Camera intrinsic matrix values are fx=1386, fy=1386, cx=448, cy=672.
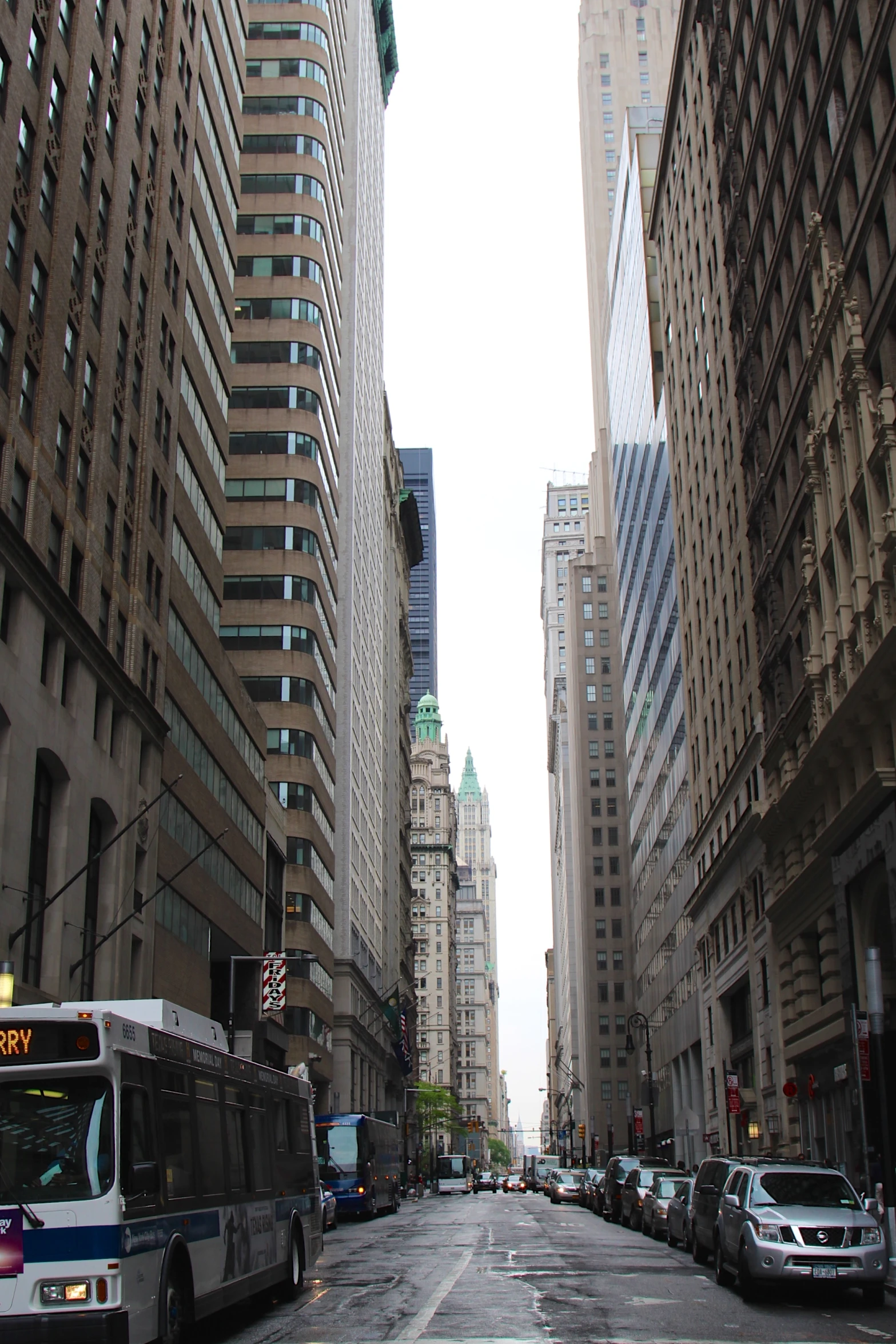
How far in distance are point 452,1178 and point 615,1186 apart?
199 ft

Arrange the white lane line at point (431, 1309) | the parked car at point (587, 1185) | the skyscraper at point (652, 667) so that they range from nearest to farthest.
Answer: the white lane line at point (431, 1309) < the parked car at point (587, 1185) < the skyscraper at point (652, 667)

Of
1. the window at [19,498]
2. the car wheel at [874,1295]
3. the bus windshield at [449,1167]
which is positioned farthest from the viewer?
the bus windshield at [449,1167]

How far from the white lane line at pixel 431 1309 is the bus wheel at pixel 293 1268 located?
2.04 m

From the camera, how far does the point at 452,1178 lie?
→ 10081cm

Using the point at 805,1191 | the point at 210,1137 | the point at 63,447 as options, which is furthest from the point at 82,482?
the point at 805,1191

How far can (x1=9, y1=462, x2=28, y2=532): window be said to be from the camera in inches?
1312

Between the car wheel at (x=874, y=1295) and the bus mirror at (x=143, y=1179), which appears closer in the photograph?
the bus mirror at (x=143, y=1179)

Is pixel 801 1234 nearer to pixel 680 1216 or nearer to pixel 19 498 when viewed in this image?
pixel 680 1216

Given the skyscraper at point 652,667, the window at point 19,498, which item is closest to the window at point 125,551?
the window at point 19,498

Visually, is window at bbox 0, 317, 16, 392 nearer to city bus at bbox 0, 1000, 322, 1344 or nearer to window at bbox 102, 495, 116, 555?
window at bbox 102, 495, 116, 555

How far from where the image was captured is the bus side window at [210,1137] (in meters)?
15.2

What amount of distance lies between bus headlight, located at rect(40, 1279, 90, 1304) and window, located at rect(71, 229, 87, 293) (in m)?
32.1

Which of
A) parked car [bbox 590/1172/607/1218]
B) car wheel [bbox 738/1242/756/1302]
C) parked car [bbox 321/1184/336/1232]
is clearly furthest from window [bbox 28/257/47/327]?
parked car [bbox 590/1172/607/1218]

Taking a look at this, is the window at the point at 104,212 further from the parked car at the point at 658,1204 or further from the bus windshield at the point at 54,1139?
the bus windshield at the point at 54,1139
